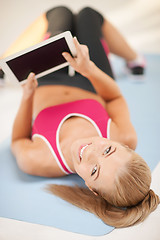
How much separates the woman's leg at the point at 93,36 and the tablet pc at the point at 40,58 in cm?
30

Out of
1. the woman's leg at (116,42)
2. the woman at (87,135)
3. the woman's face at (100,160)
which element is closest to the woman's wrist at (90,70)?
the woman at (87,135)

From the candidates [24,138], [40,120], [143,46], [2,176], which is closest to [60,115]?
[40,120]

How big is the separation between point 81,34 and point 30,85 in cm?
49

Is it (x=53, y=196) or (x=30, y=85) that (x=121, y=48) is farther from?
(x=53, y=196)

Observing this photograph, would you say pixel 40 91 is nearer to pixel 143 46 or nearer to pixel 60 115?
pixel 60 115

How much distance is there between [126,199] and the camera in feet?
2.73

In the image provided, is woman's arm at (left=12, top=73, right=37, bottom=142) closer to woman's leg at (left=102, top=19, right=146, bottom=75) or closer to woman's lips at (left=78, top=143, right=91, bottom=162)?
woman's lips at (left=78, top=143, right=91, bottom=162)

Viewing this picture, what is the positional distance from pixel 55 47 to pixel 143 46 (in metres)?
1.32

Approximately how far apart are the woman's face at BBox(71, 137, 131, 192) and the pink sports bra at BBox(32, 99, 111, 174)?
5.6 inches

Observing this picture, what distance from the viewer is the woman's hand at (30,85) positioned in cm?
112

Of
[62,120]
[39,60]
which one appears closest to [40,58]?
[39,60]

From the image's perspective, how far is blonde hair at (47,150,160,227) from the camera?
812mm

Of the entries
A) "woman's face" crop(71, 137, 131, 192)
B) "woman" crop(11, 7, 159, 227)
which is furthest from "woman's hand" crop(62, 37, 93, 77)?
"woman's face" crop(71, 137, 131, 192)

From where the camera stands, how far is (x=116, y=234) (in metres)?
0.89
